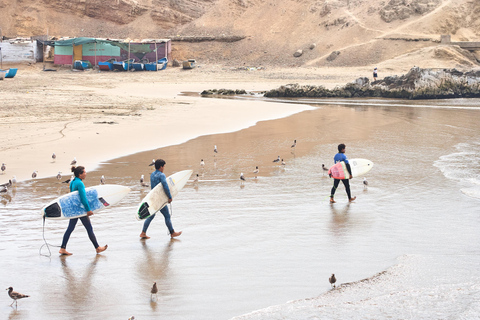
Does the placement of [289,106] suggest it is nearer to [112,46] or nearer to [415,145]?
[415,145]

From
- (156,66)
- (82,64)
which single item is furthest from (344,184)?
(82,64)

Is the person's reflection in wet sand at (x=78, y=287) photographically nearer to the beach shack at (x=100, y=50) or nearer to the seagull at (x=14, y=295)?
the seagull at (x=14, y=295)

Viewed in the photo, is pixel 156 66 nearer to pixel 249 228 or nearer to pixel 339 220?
pixel 339 220

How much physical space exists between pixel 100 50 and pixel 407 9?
33384 millimetres

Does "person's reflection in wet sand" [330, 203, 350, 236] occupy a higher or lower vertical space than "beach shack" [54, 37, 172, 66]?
lower

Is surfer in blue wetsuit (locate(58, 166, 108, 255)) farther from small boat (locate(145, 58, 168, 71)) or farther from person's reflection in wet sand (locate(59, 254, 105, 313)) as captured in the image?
small boat (locate(145, 58, 168, 71))

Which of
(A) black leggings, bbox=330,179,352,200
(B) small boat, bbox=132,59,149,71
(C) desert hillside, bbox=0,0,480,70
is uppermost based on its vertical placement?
(C) desert hillside, bbox=0,0,480,70

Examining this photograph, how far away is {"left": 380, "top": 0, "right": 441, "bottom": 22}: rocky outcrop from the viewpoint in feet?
192

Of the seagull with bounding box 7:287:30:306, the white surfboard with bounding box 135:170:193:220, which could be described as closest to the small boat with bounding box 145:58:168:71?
the white surfboard with bounding box 135:170:193:220

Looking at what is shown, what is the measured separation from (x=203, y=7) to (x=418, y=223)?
72866mm

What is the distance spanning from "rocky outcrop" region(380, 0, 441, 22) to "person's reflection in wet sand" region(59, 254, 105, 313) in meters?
57.2

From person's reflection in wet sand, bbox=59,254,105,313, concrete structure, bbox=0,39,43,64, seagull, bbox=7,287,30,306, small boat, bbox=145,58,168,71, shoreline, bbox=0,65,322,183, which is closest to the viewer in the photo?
seagull, bbox=7,287,30,306

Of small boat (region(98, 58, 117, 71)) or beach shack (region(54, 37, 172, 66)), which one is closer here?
small boat (region(98, 58, 117, 71))

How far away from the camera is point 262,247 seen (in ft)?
27.3
